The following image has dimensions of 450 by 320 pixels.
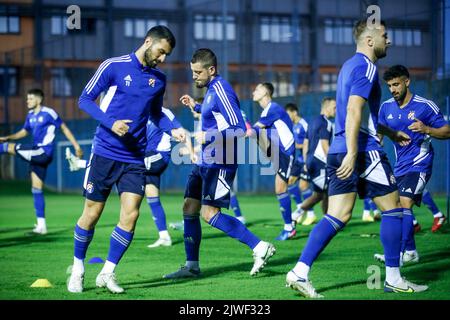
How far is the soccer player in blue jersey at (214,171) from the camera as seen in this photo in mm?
9125

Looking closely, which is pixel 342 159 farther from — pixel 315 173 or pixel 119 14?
pixel 119 14

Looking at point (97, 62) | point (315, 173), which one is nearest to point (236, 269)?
point (315, 173)

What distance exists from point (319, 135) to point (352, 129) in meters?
8.23

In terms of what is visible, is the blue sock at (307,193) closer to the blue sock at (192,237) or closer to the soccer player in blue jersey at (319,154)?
the soccer player in blue jersey at (319,154)

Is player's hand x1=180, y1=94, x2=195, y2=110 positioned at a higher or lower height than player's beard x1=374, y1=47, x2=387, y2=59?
lower

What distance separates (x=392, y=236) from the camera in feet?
25.6

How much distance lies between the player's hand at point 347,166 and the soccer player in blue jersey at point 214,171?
6.50 ft

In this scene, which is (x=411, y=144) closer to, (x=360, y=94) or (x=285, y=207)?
(x=360, y=94)

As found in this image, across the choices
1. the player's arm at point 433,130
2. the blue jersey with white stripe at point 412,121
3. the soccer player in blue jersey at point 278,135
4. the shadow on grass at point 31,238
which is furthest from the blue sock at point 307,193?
the player's arm at point 433,130

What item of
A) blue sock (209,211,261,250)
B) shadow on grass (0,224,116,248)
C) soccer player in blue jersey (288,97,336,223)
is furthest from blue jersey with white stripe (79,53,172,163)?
soccer player in blue jersey (288,97,336,223)

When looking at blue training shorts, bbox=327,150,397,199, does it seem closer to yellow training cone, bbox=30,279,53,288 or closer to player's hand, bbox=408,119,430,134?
player's hand, bbox=408,119,430,134

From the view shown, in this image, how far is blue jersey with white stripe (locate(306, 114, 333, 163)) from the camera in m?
15.4

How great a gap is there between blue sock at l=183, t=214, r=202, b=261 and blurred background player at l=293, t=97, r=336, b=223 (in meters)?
6.05
